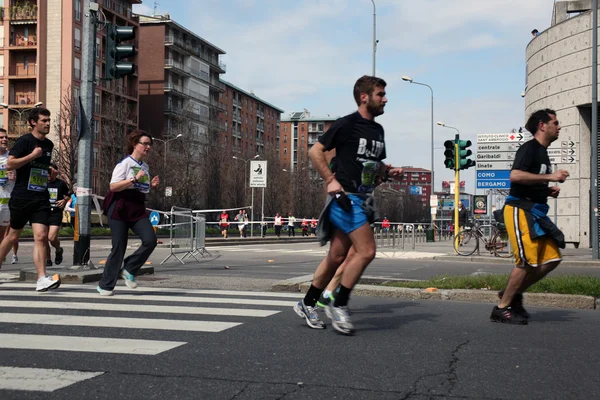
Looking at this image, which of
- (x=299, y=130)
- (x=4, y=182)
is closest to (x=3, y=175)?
(x=4, y=182)

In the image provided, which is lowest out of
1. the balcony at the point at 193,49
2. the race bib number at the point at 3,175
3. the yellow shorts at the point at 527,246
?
the yellow shorts at the point at 527,246

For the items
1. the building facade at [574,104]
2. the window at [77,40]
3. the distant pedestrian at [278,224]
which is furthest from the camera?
the window at [77,40]

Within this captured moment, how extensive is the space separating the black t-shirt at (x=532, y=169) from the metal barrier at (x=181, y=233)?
36.9 feet

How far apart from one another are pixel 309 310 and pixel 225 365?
1.60 metres

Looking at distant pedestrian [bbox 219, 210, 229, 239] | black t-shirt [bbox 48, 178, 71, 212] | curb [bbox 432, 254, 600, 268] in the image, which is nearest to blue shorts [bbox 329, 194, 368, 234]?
black t-shirt [bbox 48, 178, 71, 212]

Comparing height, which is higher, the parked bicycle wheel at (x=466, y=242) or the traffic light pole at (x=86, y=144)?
the traffic light pole at (x=86, y=144)

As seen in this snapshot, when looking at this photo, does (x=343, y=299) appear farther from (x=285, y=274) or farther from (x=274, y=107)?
(x=274, y=107)

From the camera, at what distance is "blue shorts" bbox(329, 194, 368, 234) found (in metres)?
5.60

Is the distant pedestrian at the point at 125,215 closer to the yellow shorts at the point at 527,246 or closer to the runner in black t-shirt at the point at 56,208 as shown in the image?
the yellow shorts at the point at 527,246

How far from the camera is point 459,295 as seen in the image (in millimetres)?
8555

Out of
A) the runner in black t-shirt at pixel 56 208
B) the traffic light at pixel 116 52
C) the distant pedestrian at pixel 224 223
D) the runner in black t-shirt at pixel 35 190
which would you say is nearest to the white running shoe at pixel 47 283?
the runner in black t-shirt at pixel 35 190

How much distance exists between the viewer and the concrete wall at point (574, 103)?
101 ft

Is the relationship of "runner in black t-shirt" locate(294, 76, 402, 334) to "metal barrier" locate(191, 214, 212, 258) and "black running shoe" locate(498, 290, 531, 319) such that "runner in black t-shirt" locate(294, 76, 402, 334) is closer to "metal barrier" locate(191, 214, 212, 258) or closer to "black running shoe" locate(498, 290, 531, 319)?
"black running shoe" locate(498, 290, 531, 319)

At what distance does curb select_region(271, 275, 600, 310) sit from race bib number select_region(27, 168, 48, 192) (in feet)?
10.1
